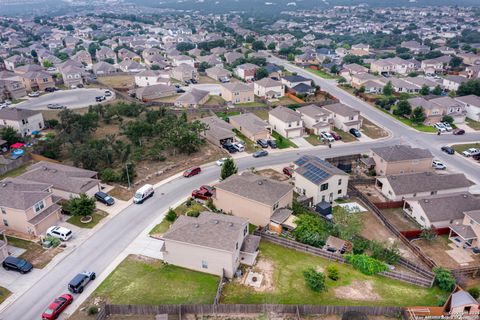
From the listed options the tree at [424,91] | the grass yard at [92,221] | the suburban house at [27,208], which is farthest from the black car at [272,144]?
the tree at [424,91]

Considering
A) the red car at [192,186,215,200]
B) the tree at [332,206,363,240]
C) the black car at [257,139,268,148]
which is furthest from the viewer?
the black car at [257,139,268,148]

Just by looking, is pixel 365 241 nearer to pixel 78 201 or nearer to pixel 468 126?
pixel 78 201

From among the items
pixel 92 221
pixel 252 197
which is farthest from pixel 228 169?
pixel 92 221

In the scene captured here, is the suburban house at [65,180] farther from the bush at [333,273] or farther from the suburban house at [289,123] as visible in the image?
the suburban house at [289,123]

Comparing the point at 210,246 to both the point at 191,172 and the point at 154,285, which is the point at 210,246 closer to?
the point at 154,285

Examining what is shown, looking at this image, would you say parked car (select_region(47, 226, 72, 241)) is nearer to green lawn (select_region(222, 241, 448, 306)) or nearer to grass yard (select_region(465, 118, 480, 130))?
green lawn (select_region(222, 241, 448, 306))

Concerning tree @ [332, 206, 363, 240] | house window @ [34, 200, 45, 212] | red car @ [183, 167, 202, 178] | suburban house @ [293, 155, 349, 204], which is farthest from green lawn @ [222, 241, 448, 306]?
house window @ [34, 200, 45, 212]

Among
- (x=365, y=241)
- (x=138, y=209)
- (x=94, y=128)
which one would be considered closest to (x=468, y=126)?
(x=365, y=241)
